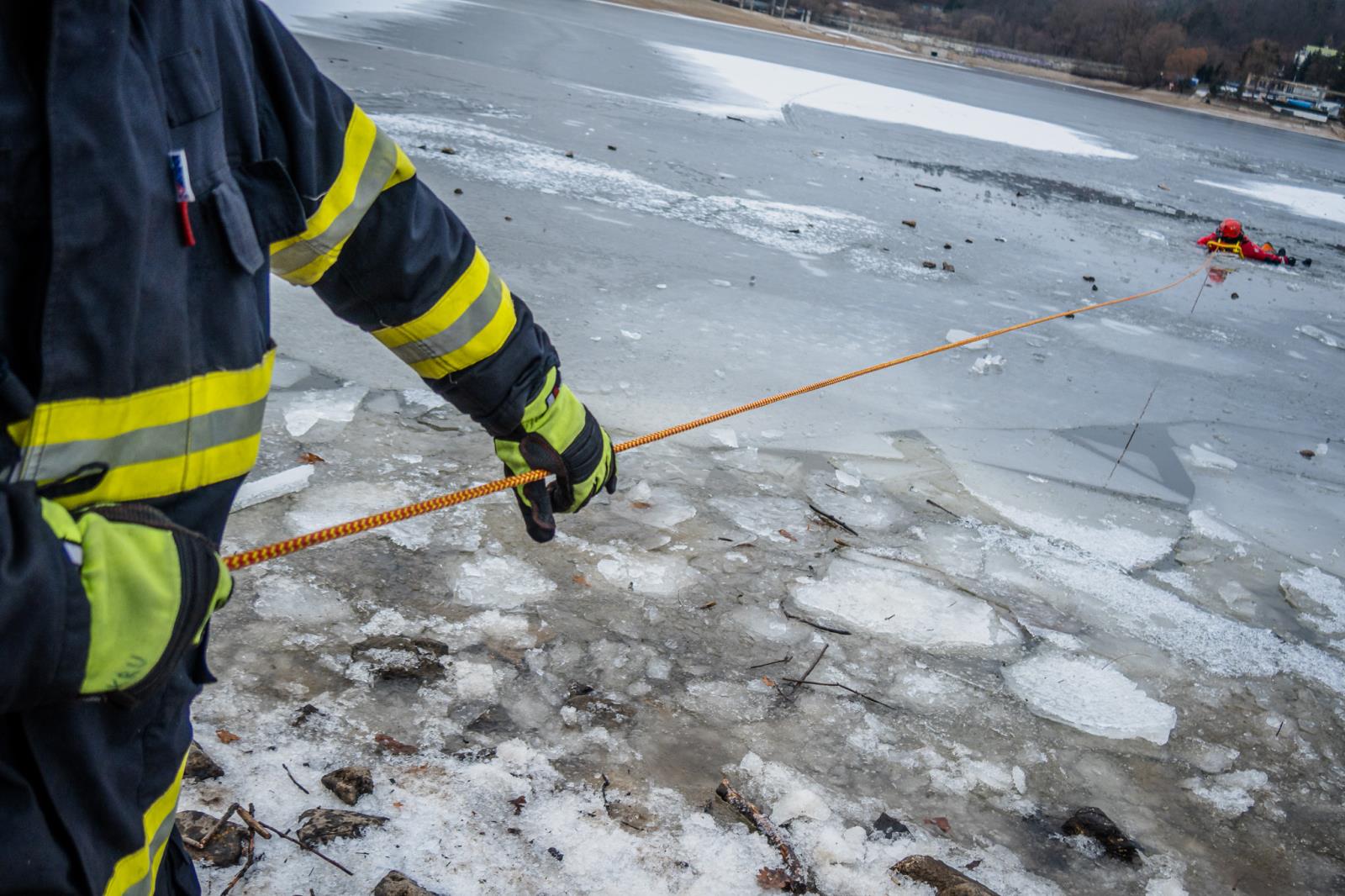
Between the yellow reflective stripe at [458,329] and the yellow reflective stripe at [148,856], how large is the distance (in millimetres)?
605

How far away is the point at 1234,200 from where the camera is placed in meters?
10.7

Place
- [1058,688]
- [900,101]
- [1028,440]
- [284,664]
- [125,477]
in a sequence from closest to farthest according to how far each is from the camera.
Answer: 1. [125,477]
2. [284,664]
3. [1058,688]
4. [1028,440]
5. [900,101]

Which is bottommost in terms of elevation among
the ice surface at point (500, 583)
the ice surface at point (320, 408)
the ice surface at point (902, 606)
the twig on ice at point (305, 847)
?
the ice surface at point (902, 606)

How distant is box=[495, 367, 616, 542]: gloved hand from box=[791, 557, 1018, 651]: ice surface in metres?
0.97

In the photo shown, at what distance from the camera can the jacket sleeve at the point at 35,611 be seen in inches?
29.9

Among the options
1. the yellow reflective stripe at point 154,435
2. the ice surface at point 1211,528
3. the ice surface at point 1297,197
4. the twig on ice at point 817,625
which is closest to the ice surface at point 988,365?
the ice surface at point 1211,528

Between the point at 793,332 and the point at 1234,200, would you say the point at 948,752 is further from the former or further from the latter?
the point at 1234,200

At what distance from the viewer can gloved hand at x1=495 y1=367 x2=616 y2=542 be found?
1.62 metres

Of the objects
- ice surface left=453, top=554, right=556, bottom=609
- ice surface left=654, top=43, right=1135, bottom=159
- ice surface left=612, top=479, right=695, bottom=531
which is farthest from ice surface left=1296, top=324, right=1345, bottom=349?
ice surface left=654, top=43, right=1135, bottom=159

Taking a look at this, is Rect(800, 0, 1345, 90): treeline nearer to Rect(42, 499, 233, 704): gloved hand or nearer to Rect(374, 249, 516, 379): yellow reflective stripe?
Rect(374, 249, 516, 379): yellow reflective stripe

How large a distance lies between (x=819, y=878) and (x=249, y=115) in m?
1.43

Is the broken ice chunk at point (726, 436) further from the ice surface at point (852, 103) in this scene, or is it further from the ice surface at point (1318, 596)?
the ice surface at point (852, 103)

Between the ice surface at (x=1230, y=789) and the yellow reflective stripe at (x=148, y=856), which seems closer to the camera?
the yellow reflective stripe at (x=148, y=856)

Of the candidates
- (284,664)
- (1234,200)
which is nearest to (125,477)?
(284,664)
